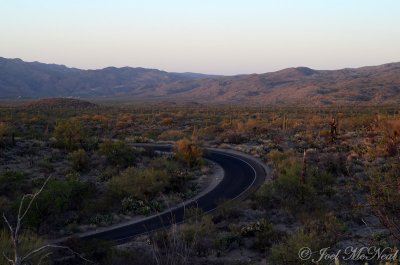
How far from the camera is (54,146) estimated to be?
41438mm

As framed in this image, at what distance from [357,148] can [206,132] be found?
23.1m

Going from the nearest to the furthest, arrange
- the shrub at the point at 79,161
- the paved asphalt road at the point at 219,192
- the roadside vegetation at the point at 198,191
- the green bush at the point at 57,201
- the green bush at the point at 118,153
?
1. the roadside vegetation at the point at 198,191
2. the paved asphalt road at the point at 219,192
3. the green bush at the point at 57,201
4. the shrub at the point at 79,161
5. the green bush at the point at 118,153

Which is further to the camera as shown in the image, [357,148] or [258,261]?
[357,148]

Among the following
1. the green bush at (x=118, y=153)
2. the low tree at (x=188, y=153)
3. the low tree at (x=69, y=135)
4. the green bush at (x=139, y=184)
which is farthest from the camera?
the low tree at (x=69, y=135)

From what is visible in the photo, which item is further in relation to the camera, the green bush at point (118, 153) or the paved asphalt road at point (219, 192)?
the green bush at point (118, 153)

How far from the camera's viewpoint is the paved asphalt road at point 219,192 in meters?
20.1

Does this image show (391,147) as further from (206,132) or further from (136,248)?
(206,132)

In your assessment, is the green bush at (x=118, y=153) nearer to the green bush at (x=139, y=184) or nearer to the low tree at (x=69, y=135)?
the low tree at (x=69, y=135)

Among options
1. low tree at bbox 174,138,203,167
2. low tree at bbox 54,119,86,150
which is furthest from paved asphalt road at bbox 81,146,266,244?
low tree at bbox 54,119,86,150

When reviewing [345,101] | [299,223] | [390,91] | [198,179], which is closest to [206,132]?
[198,179]

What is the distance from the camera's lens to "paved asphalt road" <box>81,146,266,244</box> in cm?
2012

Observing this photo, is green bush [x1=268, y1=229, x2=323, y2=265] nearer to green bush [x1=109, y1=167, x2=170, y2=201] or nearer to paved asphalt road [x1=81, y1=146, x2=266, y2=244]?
paved asphalt road [x1=81, y1=146, x2=266, y2=244]

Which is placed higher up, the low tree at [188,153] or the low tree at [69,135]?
the low tree at [69,135]

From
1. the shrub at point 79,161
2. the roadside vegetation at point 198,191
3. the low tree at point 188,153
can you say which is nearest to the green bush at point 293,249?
the roadside vegetation at point 198,191
